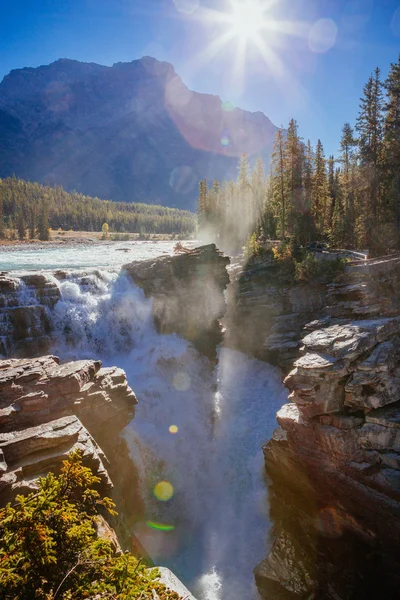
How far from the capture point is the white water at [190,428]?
1633cm

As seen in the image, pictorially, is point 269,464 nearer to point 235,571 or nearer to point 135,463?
point 235,571

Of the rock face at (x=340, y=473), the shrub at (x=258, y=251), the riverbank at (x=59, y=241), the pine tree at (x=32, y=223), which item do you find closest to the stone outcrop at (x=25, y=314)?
the rock face at (x=340, y=473)

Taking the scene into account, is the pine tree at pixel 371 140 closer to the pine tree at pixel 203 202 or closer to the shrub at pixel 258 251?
the shrub at pixel 258 251

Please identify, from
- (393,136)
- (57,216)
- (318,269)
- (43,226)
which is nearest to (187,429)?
(318,269)

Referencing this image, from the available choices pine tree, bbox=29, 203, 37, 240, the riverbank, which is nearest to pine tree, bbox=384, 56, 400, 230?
the riverbank

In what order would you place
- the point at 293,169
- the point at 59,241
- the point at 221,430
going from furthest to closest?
the point at 59,241
the point at 293,169
the point at 221,430

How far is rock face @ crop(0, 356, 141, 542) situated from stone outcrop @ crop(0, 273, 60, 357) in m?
5.56

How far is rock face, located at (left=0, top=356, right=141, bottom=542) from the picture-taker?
11.5 metres

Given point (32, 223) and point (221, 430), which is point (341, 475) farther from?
point (32, 223)

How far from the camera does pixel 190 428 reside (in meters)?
22.6

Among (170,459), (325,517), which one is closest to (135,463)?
(170,459)

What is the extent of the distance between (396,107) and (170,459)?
121ft

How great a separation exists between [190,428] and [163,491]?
445cm

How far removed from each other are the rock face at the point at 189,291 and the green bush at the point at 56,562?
886 inches
